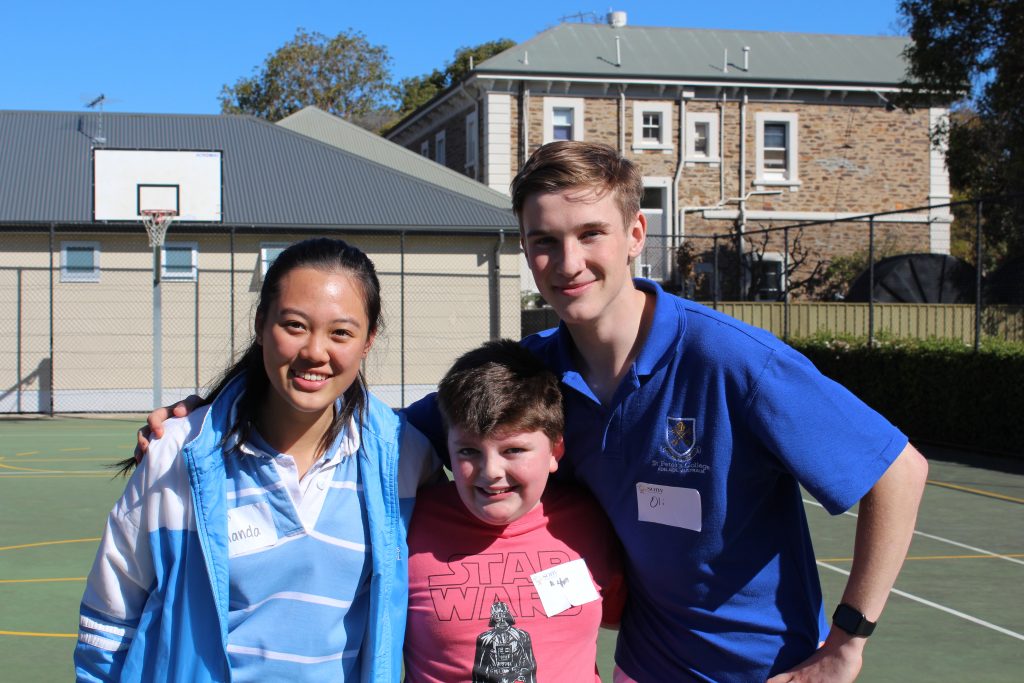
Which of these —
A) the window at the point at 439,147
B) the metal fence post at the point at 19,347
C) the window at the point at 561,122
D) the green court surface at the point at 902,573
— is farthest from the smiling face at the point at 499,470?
the window at the point at 439,147

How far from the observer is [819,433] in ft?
7.11

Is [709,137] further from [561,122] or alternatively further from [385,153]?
[385,153]

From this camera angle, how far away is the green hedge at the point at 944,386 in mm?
12734

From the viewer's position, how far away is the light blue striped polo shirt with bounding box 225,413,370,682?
216cm

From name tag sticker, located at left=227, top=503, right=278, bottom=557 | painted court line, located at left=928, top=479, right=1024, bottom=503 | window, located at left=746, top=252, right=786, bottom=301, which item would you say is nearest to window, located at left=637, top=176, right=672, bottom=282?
window, located at left=746, top=252, right=786, bottom=301

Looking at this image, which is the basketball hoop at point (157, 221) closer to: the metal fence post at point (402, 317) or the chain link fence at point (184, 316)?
the chain link fence at point (184, 316)

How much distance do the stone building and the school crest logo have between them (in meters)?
24.7

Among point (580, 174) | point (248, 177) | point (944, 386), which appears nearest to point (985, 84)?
point (944, 386)

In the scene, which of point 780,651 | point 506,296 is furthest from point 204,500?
point 506,296

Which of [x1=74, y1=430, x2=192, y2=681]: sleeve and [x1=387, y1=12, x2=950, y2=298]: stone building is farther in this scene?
[x1=387, y1=12, x2=950, y2=298]: stone building

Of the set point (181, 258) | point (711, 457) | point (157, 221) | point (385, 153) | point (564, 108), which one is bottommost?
point (711, 457)

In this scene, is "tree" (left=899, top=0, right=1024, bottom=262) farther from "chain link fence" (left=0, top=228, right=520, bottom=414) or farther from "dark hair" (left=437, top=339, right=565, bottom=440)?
"dark hair" (left=437, top=339, right=565, bottom=440)

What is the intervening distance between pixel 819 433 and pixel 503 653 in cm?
83

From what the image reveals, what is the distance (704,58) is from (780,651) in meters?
28.7
